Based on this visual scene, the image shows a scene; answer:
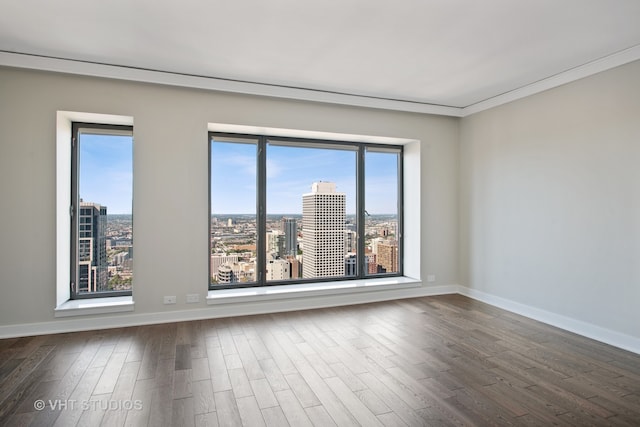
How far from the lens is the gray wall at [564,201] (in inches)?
135

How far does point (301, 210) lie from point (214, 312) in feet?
5.99

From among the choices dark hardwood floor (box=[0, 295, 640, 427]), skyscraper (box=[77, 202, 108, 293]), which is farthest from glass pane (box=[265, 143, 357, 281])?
skyscraper (box=[77, 202, 108, 293])

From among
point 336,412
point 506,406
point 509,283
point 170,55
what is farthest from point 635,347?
point 170,55

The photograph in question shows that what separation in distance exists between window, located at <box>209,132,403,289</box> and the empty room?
0.10 ft

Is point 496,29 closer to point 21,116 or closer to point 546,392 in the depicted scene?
point 546,392

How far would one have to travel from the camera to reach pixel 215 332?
376cm

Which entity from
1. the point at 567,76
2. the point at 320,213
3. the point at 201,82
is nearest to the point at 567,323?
the point at 567,76

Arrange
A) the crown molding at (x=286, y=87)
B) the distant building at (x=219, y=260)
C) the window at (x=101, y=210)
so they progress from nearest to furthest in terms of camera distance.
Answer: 1. the crown molding at (x=286, y=87)
2. the window at (x=101, y=210)
3. the distant building at (x=219, y=260)

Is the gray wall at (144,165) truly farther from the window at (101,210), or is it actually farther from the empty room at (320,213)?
the window at (101,210)

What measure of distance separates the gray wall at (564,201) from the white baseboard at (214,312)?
1227 millimetres

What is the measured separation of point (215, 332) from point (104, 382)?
3.92ft

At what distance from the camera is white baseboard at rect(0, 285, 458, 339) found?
3.68m

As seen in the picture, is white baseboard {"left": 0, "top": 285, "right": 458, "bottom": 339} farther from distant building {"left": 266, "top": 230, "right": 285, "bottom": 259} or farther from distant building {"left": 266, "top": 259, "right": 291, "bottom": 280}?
distant building {"left": 266, "top": 230, "right": 285, "bottom": 259}

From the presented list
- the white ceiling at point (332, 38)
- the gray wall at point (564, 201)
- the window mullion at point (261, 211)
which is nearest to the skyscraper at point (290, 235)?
the window mullion at point (261, 211)
